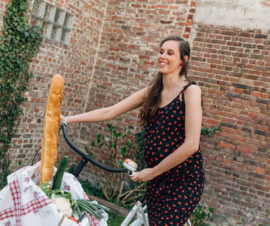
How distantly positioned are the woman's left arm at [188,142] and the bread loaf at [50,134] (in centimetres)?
60

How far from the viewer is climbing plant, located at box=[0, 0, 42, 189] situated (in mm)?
4043

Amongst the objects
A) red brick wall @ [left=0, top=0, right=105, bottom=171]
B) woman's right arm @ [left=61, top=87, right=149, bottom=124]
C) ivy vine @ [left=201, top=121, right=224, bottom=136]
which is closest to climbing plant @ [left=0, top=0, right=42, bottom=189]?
red brick wall @ [left=0, top=0, right=105, bottom=171]

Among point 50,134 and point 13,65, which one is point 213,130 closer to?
point 13,65

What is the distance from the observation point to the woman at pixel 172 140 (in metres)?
1.94

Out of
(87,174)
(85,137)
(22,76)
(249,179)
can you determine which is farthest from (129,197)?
(22,76)

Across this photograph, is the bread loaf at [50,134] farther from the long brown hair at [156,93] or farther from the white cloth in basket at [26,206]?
the long brown hair at [156,93]

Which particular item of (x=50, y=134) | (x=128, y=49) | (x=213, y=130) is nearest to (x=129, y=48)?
(x=128, y=49)

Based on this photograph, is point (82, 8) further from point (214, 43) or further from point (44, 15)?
point (214, 43)

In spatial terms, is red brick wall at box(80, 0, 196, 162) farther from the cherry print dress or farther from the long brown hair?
the cherry print dress

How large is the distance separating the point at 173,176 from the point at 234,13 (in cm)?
373

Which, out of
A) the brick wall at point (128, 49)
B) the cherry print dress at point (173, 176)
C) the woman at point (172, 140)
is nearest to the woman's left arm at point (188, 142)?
the woman at point (172, 140)

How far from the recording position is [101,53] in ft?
19.3

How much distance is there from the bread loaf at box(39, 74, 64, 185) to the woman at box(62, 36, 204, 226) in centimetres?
45

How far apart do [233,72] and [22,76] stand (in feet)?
11.0
